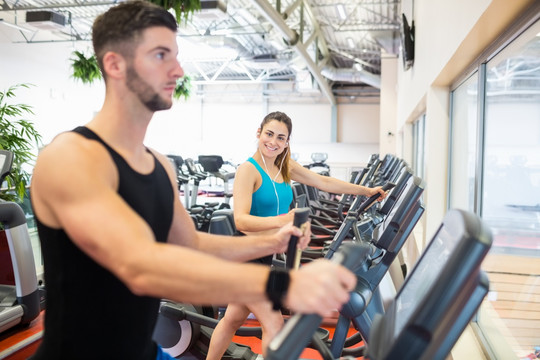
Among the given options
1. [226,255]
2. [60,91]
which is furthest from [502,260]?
[60,91]

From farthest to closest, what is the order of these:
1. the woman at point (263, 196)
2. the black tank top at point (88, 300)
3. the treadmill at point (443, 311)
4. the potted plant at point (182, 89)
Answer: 1. the potted plant at point (182, 89)
2. the woman at point (263, 196)
3. the black tank top at point (88, 300)
4. the treadmill at point (443, 311)

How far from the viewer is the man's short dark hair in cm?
112

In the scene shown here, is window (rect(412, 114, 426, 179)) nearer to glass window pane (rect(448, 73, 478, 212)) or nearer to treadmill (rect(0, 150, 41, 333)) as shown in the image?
glass window pane (rect(448, 73, 478, 212))

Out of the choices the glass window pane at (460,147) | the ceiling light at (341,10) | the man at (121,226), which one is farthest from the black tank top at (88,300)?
the ceiling light at (341,10)

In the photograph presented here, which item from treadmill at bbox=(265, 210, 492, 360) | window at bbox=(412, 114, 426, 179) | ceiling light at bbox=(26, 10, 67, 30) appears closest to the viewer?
treadmill at bbox=(265, 210, 492, 360)

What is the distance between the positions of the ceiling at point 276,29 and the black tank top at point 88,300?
612 cm

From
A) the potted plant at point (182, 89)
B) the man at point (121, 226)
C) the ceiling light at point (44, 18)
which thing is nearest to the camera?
the man at point (121, 226)

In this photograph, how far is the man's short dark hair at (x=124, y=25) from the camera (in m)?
1.12

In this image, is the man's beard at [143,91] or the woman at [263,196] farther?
the woman at [263,196]

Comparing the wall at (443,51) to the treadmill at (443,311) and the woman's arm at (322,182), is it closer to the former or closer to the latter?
the woman's arm at (322,182)

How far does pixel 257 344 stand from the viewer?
3332mm

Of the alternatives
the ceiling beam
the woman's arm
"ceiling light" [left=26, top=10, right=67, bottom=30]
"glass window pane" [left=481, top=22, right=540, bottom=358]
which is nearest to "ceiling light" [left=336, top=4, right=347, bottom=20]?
the ceiling beam

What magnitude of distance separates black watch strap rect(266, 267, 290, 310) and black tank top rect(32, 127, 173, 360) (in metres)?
0.44

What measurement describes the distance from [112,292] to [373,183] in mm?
4463
